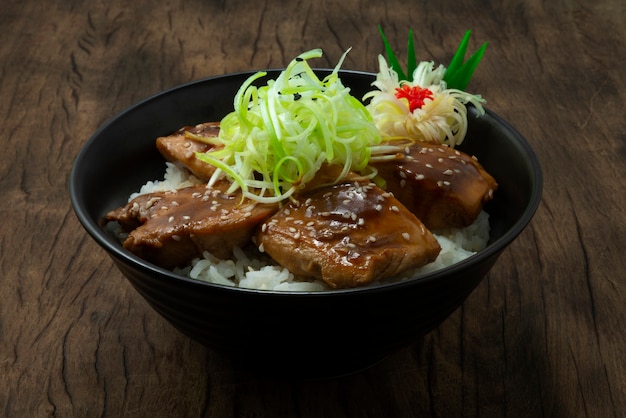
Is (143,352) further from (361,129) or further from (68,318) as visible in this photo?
(361,129)

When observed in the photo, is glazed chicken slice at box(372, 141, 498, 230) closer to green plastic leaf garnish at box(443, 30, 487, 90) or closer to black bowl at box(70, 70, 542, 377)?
black bowl at box(70, 70, 542, 377)

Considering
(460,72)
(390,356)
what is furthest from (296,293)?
(460,72)

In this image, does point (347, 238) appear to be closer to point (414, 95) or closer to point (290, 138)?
point (290, 138)

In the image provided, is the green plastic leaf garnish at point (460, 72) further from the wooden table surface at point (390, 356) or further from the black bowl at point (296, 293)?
the wooden table surface at point (390, 356)

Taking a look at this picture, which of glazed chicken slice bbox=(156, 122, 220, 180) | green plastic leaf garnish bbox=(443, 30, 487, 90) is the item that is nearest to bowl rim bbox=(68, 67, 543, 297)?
glazed chicken slice bbox=(156, 122, 220, 180)

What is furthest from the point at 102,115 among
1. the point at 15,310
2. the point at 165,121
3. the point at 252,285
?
the point at 252,285

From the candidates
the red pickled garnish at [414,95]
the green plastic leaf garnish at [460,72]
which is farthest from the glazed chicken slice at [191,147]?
the green plastic leaf garnish at [460,72]
